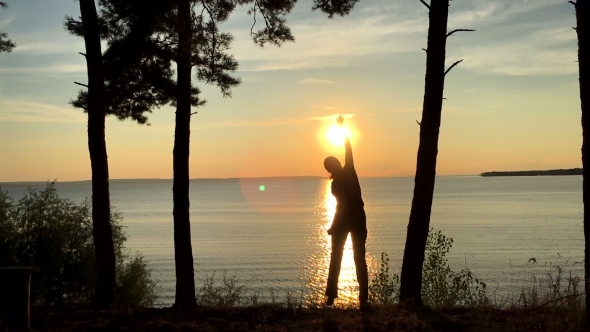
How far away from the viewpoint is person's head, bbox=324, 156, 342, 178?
32.5 feet

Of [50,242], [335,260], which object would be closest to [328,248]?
[50,242]

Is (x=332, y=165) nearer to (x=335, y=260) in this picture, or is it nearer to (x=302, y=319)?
(x=335, y=260)

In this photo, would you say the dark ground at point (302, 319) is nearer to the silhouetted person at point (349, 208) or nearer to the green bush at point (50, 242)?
the silhouetted person at point (349, 208)

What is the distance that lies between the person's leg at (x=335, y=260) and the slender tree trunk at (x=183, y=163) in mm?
2321

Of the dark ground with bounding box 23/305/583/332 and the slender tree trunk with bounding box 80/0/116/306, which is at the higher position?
the slender tree trunk with bounding box 80/0/116/306

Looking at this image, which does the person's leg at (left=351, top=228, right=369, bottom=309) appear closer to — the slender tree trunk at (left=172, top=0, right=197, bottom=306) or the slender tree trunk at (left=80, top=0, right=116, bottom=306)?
the slender tree trunk at (left=172, top=0, right=197, bottom=306)

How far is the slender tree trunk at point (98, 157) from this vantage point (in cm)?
1035

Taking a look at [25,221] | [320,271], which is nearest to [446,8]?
[25,221]

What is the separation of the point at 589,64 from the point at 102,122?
741 cm

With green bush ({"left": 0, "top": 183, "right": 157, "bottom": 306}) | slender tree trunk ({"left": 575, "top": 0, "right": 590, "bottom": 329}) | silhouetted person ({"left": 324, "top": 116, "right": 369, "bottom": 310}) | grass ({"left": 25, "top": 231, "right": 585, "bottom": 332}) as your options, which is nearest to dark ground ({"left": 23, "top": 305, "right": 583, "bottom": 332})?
grass ({"left": 25, "top": 231, "right": 585, "bottom": 332})

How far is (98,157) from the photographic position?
409 inches

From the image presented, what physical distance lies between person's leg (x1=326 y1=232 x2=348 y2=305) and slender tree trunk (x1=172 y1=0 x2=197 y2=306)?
91.4 inches

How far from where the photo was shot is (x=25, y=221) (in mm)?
20609

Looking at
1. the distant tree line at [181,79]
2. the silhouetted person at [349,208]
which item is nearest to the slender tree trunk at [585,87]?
the distant tree line at [181,79]
